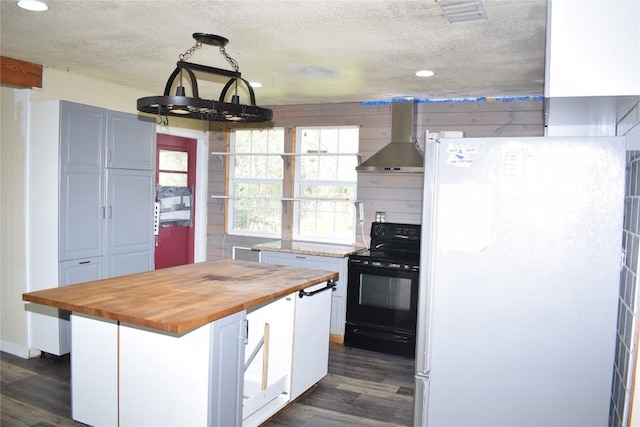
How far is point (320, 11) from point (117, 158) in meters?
2.42

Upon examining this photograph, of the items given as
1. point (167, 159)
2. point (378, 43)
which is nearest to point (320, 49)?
point (378, 43)

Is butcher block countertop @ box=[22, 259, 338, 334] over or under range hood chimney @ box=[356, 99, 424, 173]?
under

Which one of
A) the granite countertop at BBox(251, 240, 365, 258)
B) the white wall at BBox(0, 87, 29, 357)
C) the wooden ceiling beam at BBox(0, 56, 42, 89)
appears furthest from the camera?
the granite countertop at BBox(251, 240, 365, 258)

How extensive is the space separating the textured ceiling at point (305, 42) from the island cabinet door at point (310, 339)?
1.64 metres

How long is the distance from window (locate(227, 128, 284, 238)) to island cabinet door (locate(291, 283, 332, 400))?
7.12ft

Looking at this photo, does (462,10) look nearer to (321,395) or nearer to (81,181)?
(321,395)

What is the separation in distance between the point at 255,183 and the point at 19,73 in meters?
2.58

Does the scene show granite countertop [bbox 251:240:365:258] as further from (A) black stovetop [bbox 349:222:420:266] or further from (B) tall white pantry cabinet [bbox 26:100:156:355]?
(B) tall white pantry cabinet [bbox 26:100:156:355]

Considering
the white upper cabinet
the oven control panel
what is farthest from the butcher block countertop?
the white upper cabinet

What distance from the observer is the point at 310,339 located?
3311 mm

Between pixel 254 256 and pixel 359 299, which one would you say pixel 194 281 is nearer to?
pixel 359 299

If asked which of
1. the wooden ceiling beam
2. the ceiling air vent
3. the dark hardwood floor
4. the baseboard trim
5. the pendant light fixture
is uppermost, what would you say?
the ceiling air vent

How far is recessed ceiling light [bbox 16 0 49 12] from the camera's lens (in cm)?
256

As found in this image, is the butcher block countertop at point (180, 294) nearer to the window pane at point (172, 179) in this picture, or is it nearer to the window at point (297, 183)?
the window at point (297, 183)
